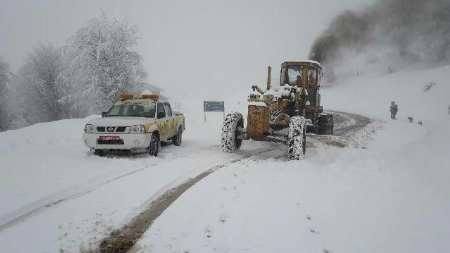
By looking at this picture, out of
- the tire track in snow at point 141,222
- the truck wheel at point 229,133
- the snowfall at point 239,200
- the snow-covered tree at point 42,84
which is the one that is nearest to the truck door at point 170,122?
the snowfall at point 239,200

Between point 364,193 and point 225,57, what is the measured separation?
17138 cm

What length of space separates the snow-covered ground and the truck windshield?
11.7ft

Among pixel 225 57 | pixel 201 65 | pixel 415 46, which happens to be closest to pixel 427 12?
pixel 415 46

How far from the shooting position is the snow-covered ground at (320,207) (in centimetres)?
499

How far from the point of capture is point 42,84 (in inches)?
1807

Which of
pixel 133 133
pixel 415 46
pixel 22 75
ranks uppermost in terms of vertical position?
pixel 415 46

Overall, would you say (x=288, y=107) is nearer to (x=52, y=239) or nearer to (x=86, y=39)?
(x=52, y=239)


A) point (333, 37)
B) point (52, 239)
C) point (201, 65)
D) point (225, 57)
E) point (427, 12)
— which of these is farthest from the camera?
point (225, 57)

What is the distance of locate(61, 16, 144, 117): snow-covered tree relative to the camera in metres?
37.1

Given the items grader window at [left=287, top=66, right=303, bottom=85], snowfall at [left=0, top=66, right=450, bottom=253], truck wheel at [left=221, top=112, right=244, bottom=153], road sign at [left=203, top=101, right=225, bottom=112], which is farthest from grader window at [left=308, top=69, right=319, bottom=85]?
road sign at [left=203, top=101, right=225, bottom=112]

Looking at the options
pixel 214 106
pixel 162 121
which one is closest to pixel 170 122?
pixel 162 121

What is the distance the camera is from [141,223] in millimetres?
5578

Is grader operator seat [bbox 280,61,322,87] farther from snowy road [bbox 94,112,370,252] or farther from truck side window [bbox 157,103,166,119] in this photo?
truck side window [bbox 157,103,166,119]

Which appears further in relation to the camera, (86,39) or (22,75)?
(22,75)
